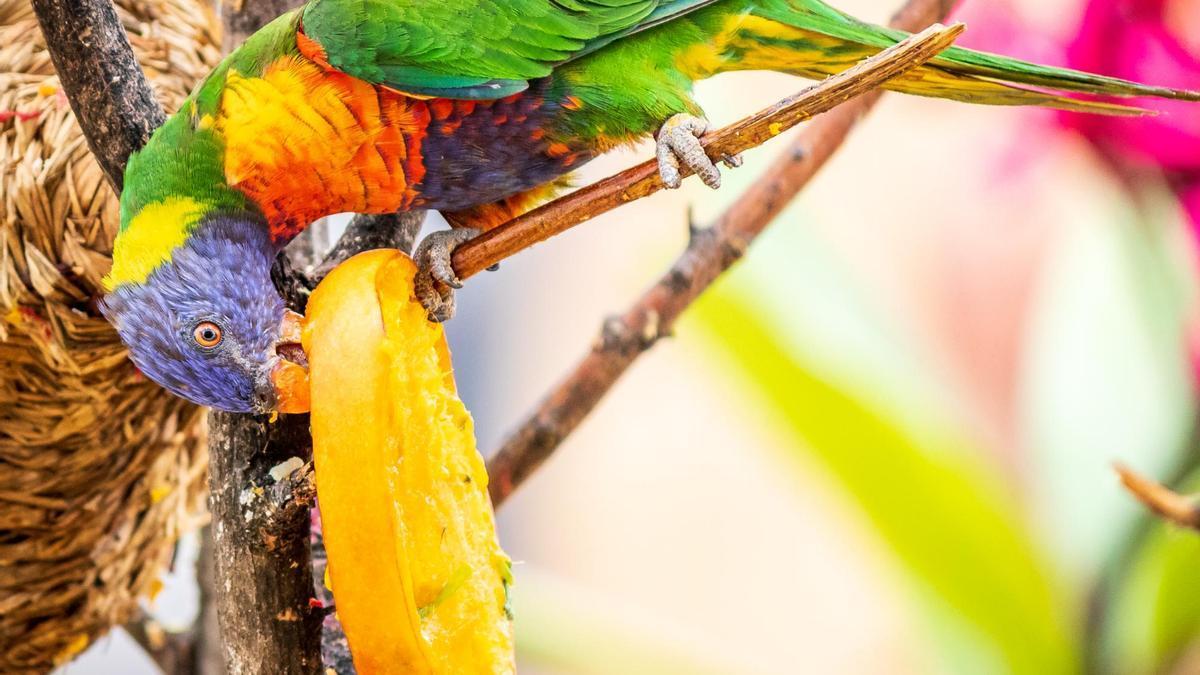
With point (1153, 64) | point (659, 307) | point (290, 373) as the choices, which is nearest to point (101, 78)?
point (290, 373)

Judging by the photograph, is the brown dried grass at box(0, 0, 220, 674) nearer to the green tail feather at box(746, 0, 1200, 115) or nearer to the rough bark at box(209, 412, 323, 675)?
the rough bark at box(209, 412, 323, 675)

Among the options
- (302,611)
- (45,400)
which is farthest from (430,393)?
(45,400)

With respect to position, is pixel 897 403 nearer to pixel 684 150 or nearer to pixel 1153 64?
pixel 1153 64

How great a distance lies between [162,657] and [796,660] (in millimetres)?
1187

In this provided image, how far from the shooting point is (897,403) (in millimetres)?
1618

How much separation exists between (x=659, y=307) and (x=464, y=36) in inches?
16.3

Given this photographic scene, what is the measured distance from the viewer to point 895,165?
201 cm


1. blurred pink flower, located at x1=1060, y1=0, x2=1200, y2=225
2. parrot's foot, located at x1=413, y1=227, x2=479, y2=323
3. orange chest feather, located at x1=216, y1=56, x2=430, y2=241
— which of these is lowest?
parrot's foot, located at x1=413, y1=227, x2=479, y2=323

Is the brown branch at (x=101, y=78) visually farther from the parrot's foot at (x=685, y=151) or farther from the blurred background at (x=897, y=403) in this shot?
the blurred background at (x=897, y=403)

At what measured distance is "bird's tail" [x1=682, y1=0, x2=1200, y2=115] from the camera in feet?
3.00

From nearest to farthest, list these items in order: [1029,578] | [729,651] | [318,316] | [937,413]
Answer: [318,316]
[1029,578]
[937,413]
[729,651]

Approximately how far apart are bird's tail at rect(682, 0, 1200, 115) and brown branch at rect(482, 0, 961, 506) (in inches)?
5.3

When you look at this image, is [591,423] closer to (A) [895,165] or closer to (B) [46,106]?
(A) [895,165]

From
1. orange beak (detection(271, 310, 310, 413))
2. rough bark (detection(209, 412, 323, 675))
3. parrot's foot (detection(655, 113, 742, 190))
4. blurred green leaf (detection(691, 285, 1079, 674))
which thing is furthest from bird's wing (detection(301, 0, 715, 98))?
blurred green leaf (detection(691, 285, 1079, 674))
